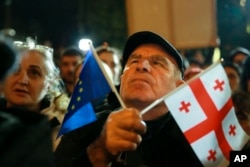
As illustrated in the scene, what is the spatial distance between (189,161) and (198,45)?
435 centimetres

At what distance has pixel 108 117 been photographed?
2.66 meters

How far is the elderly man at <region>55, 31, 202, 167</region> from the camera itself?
2531mm

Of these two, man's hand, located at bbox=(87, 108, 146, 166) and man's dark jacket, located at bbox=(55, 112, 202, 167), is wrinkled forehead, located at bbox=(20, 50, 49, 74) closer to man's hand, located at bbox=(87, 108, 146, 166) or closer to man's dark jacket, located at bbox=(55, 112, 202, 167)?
man's dark jacket, located at bbox=(55, 112, 202, 167)

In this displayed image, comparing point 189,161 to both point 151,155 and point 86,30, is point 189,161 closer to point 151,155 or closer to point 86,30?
point 151,155

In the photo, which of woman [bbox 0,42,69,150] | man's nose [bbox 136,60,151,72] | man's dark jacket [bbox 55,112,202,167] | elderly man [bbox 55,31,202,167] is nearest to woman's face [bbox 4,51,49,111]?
woman [bbox 0,42,69,150]

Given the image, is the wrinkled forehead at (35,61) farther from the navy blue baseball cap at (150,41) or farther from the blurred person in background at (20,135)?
the blurred person in background at (20,135)

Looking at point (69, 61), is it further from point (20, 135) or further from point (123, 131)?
point (20, 135)

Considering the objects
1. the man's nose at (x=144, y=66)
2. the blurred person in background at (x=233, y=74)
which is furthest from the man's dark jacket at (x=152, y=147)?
the blurred person in background at (x=233, y=74)

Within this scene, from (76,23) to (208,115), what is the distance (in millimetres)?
16320

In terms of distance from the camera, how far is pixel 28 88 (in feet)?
13.9

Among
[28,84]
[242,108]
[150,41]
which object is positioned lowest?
[242,108]

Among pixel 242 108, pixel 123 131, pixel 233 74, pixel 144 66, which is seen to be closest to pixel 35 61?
pixel 144 66

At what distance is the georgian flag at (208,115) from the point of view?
9.34ft

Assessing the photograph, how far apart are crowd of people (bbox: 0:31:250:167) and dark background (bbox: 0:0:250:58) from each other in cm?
737
